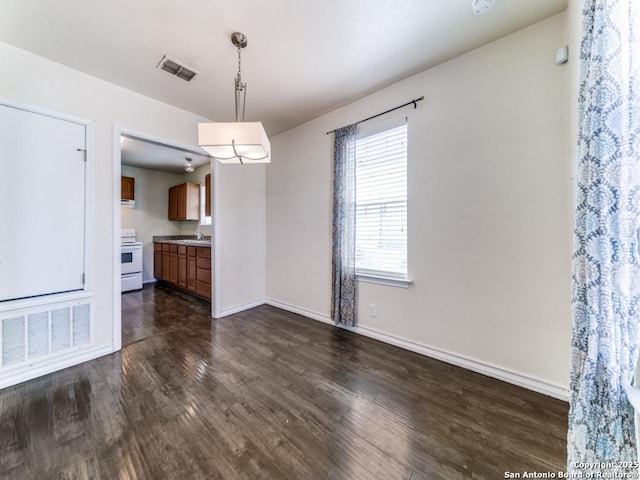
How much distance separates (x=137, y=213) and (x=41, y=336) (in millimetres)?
3852

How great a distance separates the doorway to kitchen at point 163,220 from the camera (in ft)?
13.7

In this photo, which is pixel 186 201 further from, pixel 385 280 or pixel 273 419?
pixel 273 419

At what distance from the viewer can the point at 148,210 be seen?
5.42 metres

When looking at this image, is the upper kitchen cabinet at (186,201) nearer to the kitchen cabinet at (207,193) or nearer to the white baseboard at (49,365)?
the kitchen cabinet at (207,193)

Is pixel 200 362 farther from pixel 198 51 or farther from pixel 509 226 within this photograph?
pixel 509 226

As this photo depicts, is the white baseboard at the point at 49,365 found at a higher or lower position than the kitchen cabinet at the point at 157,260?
lower

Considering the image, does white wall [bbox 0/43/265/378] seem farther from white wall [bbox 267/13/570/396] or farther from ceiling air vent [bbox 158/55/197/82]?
white wall [bbox 267/13/570/396]

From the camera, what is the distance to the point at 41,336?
6.71 ft

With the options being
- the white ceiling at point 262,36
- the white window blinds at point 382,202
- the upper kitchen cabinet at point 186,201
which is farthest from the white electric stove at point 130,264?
the white window blinds at point 382,202

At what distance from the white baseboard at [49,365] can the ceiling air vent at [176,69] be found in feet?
8.80

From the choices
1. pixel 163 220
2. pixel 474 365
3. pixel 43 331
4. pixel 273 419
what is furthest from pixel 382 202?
pixel 163 220

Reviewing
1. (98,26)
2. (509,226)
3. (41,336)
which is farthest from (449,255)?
(41,336)

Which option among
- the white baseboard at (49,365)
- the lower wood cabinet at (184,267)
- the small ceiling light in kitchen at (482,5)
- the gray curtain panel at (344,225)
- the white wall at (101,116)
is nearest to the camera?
the small ceiling light in kitchen at (482,5)

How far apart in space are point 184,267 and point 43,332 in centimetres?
242
